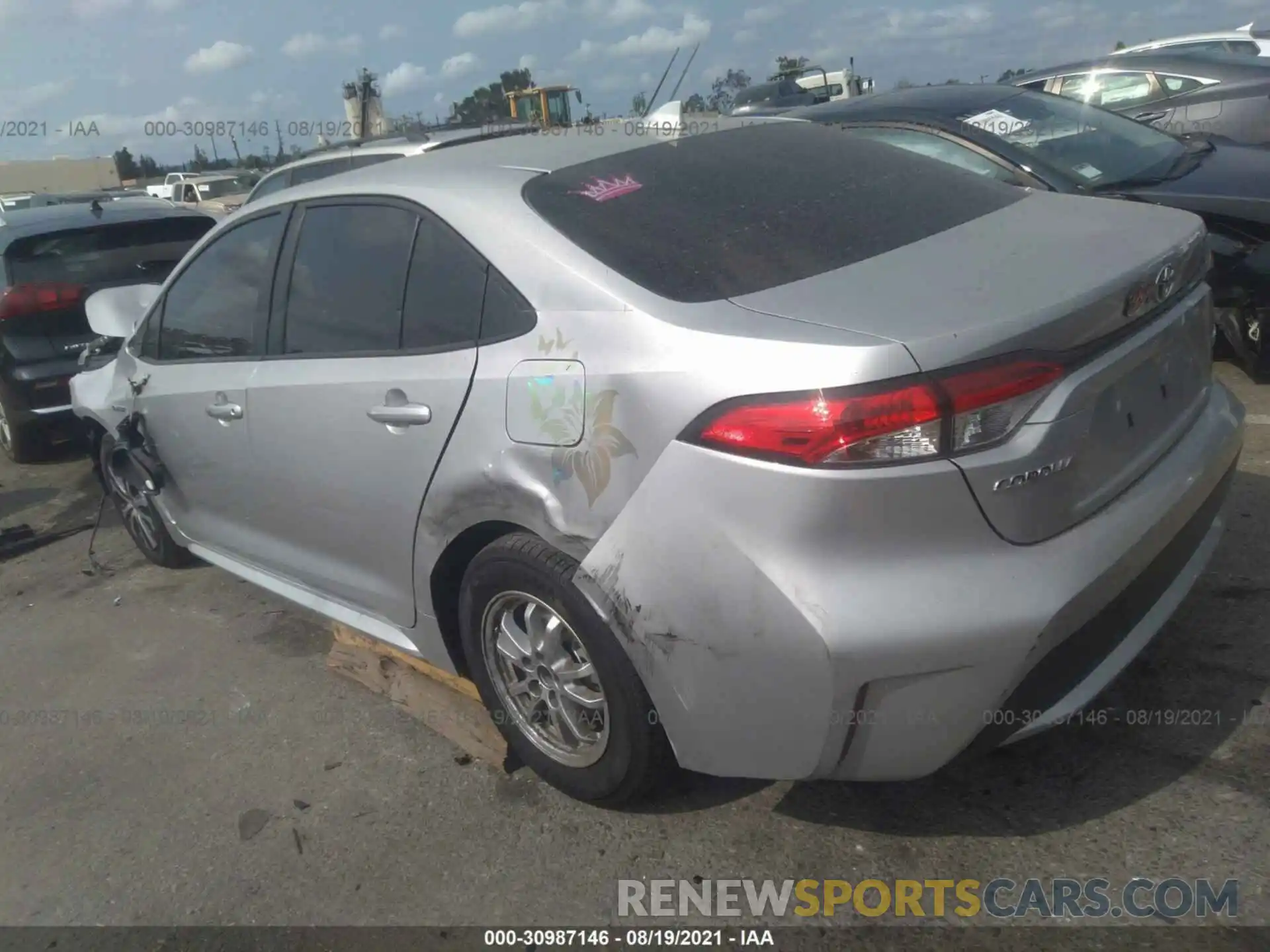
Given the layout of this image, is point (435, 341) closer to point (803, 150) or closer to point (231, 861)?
Result: point (803, 150)

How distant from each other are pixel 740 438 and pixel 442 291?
109 cm

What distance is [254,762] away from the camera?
3.30 meters

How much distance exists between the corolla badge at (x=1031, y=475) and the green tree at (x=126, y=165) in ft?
182

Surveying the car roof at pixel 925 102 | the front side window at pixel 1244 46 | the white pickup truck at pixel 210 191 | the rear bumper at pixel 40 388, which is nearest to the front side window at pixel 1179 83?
the car roof at pixel 925 102

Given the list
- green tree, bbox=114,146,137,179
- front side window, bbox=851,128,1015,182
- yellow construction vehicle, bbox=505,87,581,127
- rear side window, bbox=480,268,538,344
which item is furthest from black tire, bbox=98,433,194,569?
green tree, bbox=114,146,137,179

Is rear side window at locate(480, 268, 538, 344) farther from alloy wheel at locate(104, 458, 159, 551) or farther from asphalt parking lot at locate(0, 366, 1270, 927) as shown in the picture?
alloy wheel at locate(104, 458, 159, 551)

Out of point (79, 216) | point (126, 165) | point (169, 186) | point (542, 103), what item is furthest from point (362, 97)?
point (126, 165)

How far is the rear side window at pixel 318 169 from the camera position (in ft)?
27.4

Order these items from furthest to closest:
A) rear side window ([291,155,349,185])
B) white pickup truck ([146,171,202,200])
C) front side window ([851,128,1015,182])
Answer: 1. white pickup truck ([146,171,202,200])
2. rear side window ([291,155,349,185])
3. front side window ([851,128,1015,182])

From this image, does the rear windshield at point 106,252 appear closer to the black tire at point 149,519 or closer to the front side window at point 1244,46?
the black tire at point 149,519

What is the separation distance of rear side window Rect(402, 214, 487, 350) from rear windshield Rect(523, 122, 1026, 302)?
0.24m

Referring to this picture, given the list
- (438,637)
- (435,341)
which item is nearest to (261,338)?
(435,341)

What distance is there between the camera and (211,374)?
3721mm

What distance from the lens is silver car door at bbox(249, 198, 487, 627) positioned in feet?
9.17
